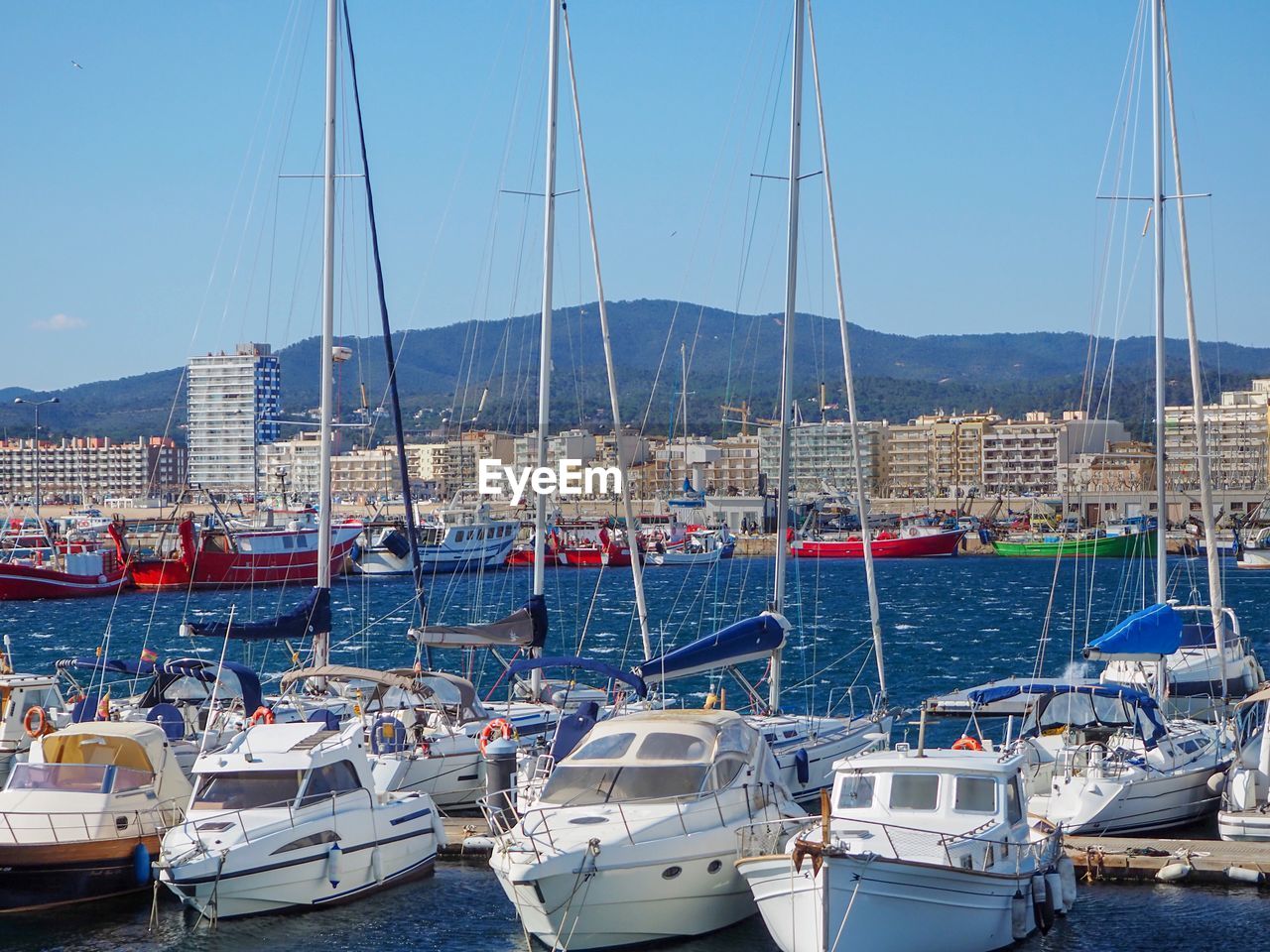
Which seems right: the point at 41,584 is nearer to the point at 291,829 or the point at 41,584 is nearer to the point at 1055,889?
the point at 291,829

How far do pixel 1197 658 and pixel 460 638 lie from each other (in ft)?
56.7

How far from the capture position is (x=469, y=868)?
74.9ft

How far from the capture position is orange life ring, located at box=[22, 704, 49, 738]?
79.6 feet

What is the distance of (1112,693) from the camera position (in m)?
25.5

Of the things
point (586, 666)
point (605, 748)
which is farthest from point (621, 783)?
point (586, 666)

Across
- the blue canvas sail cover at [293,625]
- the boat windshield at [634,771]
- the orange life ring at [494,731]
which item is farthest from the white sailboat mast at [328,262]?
the boat windshield at [634,771]

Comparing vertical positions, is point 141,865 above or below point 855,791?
below

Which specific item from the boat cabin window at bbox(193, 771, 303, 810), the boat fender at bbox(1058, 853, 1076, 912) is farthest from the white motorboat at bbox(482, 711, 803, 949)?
the boat fender at bbox(1058, 853, 1076, 912)

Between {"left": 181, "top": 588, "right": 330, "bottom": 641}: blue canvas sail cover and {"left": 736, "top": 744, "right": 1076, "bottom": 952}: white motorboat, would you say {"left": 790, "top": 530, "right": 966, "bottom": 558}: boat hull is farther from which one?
{"left": 736, "top": 744, "right": 1076, "bottom": 952}: white motorboat

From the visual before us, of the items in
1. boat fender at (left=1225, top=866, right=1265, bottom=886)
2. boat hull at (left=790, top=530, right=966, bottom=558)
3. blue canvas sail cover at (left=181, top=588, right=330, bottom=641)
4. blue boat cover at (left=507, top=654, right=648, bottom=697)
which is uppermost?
blue canvas sail cover at (left=181, top=588, right=330, bottom=641)

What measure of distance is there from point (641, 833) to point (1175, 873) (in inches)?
302

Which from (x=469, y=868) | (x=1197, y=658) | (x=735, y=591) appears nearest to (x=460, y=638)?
(x=469, y=868)

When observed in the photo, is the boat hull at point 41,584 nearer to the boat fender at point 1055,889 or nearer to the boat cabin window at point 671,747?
the boat cabin window at point 671,747

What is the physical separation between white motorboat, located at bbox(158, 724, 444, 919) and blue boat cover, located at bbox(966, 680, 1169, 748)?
931 centimetres
